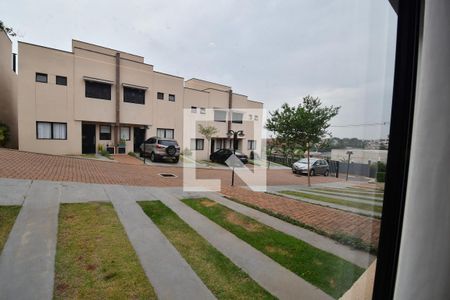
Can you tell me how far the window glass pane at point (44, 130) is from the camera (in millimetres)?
9686

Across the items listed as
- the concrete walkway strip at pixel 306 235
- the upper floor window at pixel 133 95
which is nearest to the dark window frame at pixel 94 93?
the upper floor window at pixel 133 95

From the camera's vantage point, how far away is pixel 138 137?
12.5m

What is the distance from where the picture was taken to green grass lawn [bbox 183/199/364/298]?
1.19 meters

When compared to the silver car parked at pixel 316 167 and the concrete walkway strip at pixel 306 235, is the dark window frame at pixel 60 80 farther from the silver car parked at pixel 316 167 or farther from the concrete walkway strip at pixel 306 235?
the silver car parked at pixel 316 167

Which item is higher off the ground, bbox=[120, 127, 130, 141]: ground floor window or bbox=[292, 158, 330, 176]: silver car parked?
bbox=[120, 127, 130, 141]: ground floor window

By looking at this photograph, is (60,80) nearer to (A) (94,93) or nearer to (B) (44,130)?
(A) (94,93)

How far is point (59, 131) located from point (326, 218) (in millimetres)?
11640

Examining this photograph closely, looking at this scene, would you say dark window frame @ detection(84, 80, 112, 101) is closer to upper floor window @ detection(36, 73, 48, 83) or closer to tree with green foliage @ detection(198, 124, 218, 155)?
upper floor window @ detection(36, 73, 48, 83)

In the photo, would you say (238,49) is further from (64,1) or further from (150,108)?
(150,108)

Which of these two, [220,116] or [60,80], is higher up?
[60,80]

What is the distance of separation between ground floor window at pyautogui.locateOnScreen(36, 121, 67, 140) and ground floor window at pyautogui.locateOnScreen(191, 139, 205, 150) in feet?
21.8

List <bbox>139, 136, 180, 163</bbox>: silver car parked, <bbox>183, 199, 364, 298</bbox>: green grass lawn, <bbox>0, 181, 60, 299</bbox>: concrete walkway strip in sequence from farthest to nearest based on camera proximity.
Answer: <bbox>139, 136, 180, 163</bbox>: silver car parked
<bbox>0, 181, 60, 299</bbox>: concrete walkway strip
<bbox>183, 199, 364, 298</bbox>: green grass lawn

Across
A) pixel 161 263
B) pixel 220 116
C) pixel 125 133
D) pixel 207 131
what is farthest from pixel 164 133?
pixel 161 263

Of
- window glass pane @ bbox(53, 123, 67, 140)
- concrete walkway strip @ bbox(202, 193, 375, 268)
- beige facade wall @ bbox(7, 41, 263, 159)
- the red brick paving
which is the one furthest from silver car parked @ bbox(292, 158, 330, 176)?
window glass pane @ bbox(53, 123, 67, 140)
